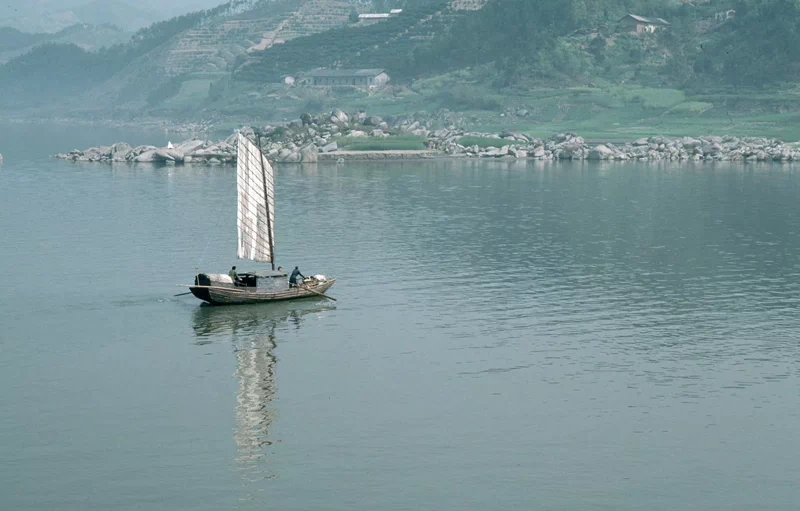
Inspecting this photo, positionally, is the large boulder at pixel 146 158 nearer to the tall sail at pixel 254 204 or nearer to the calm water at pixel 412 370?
the calm water at pixel 412 370

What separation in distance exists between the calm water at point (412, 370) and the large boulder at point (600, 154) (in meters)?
78.5

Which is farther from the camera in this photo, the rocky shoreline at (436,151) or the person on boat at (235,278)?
the rocky shoreline at (436,151)

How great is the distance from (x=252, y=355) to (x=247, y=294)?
1134cm

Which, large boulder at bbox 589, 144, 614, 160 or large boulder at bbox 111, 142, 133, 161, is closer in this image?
large boulder at bbox 111, 142, 133, 161

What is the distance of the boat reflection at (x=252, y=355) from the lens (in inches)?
1897

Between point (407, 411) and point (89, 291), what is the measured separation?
31.2m

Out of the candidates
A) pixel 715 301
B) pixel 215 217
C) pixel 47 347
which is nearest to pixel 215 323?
pixel 47 347

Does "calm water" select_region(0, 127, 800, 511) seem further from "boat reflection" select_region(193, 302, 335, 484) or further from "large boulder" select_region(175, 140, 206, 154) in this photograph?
"large boulder" select_region(175, 140, 206, 154)

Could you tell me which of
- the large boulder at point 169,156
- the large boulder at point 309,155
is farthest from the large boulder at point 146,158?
the large boulder at point 309,155

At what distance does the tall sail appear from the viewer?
7844 cm

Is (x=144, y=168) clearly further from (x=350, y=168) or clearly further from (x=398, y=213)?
(x=398, y=213)

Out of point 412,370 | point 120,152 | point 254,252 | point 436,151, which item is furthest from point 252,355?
point 436,151

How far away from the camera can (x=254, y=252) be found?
3132 inches

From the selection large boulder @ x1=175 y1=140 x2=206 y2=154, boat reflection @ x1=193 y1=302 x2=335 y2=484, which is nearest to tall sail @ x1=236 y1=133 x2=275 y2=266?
boat reflection @ x1=193 y1=302 x2=335 y2=484
